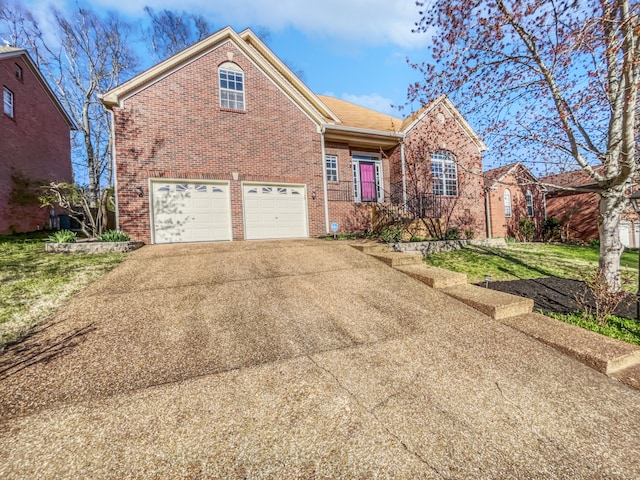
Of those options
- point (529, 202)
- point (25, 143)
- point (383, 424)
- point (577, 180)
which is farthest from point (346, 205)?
point (25, 143)

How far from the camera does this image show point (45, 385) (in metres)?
2.49

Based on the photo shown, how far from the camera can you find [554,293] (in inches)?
227

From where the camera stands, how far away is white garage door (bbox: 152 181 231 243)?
9.09 m

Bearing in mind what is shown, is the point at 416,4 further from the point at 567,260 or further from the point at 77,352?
the point at 567,260

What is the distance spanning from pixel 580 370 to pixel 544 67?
5428 millimetres

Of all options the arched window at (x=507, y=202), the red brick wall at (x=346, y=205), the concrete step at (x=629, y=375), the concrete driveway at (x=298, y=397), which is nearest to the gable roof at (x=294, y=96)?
the red brick wall at (x=346, y=205)

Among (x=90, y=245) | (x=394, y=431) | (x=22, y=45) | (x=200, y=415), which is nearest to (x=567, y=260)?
(x=394, y=431)

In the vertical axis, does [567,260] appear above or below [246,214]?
below

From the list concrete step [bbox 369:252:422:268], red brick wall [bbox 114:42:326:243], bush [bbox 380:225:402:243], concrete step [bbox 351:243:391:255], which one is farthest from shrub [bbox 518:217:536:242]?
concrete step [bbox 369:252:422:268]

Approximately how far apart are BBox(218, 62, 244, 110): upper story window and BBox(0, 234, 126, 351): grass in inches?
249

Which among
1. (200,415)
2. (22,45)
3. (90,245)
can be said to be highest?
(22,45)

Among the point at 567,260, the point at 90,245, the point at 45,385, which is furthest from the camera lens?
the point at 567,260

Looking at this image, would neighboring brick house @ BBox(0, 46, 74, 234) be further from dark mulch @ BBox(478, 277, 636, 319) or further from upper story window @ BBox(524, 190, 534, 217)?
upper story window @ BBox(524, 190, 534, 217)

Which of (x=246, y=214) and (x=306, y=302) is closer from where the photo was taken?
(x=306, y=302)
